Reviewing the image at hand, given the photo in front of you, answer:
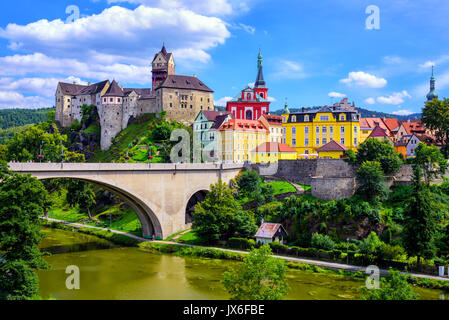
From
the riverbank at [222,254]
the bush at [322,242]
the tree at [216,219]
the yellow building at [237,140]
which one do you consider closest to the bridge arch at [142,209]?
the riverbank at [222,254]

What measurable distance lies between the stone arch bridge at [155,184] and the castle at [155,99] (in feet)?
150

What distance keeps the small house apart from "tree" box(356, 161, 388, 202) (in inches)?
455

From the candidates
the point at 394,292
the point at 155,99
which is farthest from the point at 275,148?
the point at 394,292

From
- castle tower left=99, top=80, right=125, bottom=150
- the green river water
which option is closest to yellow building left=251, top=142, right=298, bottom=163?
the green river water

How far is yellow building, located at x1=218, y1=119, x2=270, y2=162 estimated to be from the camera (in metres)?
80.9

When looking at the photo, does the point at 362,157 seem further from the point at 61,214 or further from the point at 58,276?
the point at 61,214

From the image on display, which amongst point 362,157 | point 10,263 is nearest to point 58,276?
point 10,263

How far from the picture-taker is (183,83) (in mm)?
110875

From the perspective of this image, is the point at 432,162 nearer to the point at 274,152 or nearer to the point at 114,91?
the point at 274,152

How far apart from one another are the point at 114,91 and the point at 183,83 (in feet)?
59.2

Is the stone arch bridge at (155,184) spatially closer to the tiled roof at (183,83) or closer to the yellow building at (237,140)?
the yellow building at (237,140)
